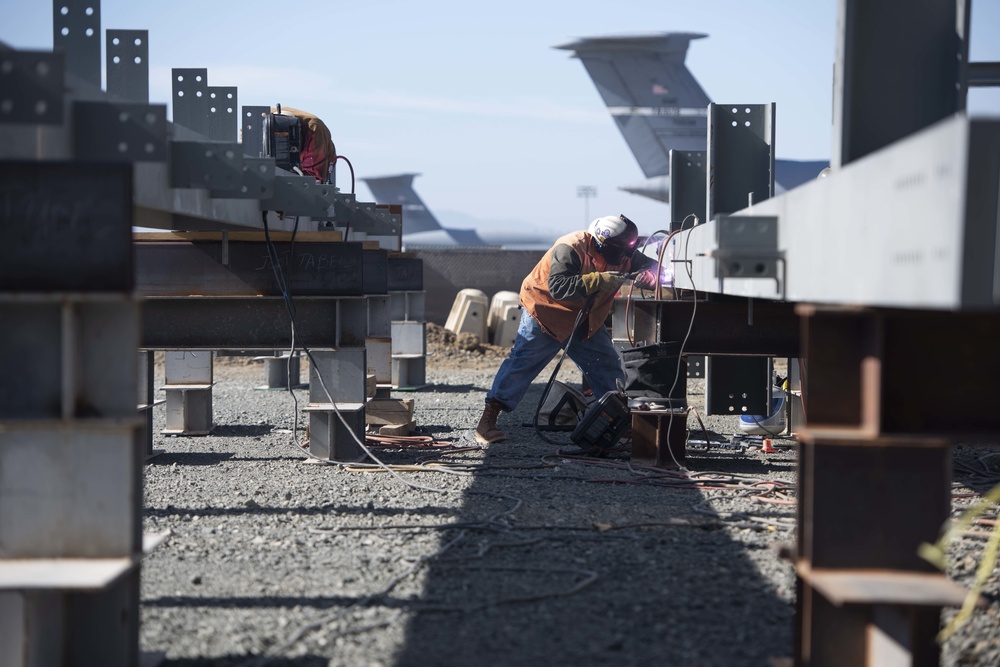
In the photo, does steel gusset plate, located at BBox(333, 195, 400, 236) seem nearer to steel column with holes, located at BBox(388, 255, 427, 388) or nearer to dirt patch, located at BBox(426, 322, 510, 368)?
steel column with holes, located at BBox(388, 255, 427, 388)

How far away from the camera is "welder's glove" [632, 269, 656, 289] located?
820cm

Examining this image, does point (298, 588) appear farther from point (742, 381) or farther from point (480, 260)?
point (480, 260)

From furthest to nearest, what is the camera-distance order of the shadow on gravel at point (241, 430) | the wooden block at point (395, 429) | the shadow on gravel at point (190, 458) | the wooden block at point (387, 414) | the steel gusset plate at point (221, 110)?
the shadow on gravel at point (241, 430) → the wooden block at point (387, 414) → the wooden block at point (395, 429) → the shadow on gravel at point (190, 458) → the steel gusset plate at point (221, 110)

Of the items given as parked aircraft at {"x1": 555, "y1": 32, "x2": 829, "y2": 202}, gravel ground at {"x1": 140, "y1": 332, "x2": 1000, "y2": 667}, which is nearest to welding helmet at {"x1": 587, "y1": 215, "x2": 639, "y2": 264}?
gravel ground at {"x1": 140, "y1": 332, "x2": 1000, "y2": 667}

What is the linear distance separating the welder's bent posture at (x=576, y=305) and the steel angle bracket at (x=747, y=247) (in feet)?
14.2

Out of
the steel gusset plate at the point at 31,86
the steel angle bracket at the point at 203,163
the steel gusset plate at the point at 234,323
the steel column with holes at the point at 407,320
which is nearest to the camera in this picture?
the steel gusset plate at the point at 31,86

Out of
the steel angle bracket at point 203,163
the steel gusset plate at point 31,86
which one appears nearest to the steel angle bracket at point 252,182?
the steel angle bracket at point 203,163

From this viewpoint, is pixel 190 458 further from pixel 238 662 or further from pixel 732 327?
pixel 238 662

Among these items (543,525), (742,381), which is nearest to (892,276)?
(543,525)

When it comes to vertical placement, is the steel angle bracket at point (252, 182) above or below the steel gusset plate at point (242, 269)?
above

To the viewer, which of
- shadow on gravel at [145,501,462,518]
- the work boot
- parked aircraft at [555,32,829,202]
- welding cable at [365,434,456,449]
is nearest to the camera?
shadow on gravel at [145,501,462,518]

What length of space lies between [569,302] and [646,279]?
2.12ft

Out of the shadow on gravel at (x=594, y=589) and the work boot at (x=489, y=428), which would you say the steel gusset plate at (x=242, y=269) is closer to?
A: the shadow on gravel at (x=594, y=589)

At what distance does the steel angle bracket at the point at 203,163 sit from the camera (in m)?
4.10
